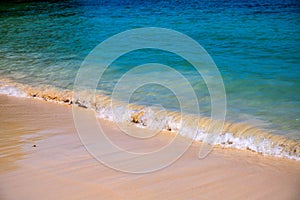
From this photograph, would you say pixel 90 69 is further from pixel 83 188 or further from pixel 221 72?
pixel 83 188

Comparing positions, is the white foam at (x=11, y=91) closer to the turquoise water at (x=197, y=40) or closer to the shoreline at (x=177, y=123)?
the shoreline at (x=177, y=123)

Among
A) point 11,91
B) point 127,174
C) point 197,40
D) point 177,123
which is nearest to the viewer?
point 127,174

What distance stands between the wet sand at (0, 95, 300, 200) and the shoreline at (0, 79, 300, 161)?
0.20 m

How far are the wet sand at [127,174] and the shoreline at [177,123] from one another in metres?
0.20

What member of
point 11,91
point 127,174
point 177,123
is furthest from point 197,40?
point 127,174

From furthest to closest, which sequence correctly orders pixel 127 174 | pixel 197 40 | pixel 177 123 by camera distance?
pixel 197 40 < pixel 177 123 < pixel 127 174

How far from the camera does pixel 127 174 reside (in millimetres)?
3539

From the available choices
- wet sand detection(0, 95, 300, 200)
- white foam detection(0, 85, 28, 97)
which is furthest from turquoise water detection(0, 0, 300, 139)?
wet sand detection(0, 95, 300, 200)

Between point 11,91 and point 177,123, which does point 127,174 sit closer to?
point 177,123

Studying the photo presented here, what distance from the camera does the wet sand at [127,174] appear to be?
3199 millimetres

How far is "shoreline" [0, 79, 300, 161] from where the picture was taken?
4203 millimetres

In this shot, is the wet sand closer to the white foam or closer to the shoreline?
the shoreline

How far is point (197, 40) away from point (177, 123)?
573cm

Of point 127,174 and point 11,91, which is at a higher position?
point 11,91
